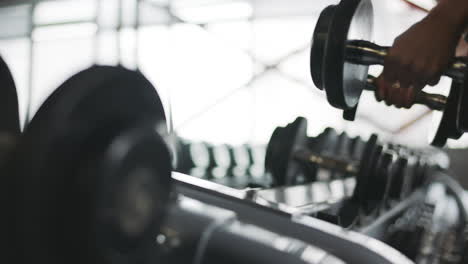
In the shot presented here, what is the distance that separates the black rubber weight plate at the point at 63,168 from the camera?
0.32m

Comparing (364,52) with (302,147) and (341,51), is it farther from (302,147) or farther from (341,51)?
(302,147)

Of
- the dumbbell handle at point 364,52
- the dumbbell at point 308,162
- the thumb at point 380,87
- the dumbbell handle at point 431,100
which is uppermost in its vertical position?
the dumbbell handle at point 364,52

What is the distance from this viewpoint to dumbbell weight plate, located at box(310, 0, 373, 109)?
2.01ft

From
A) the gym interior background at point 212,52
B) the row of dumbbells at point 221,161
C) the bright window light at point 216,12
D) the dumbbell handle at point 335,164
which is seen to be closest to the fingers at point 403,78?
the dumbbell handle at point 335,164

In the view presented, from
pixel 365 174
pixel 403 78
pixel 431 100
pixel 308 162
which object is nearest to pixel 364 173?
pixel 365 174

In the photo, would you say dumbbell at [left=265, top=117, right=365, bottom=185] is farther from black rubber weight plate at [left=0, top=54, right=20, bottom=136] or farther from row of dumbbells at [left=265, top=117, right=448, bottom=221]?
black rubber weight plate at [left=0, top=54, right=20, bottom=136]

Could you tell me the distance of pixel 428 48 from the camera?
0.56m

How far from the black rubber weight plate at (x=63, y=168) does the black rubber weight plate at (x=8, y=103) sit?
0.13 m

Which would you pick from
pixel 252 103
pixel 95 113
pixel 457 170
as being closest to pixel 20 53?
pixel 252 103

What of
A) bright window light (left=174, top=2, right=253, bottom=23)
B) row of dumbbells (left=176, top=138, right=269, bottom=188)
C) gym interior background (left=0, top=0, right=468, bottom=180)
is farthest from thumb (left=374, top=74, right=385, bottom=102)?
bright window light (left=174, top=2, right=253, bottom=23)

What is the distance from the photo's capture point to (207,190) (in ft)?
2.35

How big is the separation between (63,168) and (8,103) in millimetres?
171

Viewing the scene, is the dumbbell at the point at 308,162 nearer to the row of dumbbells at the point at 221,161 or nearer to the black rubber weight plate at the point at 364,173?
the black rubber weight plate at the point at 364,173

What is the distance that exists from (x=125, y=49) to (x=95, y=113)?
4197 mm
